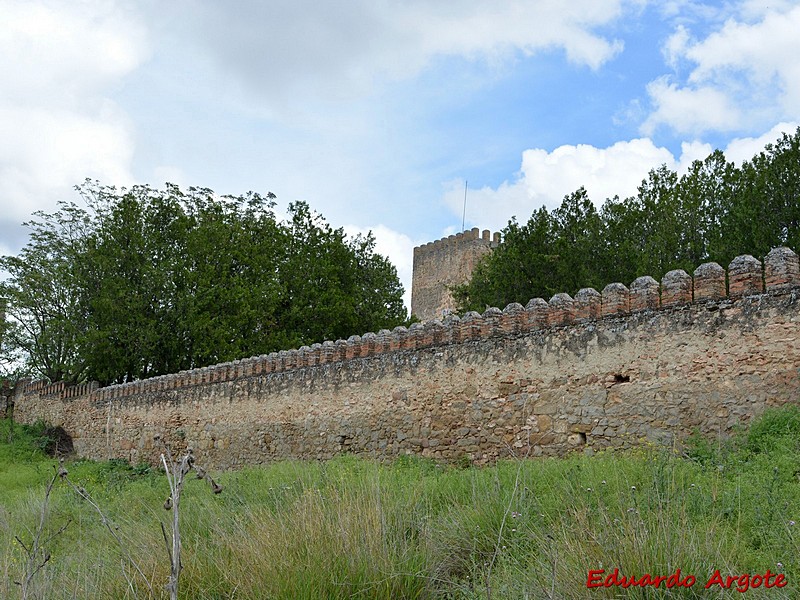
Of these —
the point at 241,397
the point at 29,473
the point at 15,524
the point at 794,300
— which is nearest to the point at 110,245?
the point at 29,473

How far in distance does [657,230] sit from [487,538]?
578 inches

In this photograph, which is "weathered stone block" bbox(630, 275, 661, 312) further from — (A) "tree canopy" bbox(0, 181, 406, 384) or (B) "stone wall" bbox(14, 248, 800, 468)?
(A) "tree canopy" bbox(0, 181, 406, 384)

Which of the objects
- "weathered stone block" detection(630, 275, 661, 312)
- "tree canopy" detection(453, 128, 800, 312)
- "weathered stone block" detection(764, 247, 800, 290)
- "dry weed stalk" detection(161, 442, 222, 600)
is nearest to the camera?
"dry weed stalk" detection(161, 442, 222, 600)

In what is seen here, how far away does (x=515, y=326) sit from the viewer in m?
10.0

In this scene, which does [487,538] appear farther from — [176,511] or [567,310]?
[567,310]

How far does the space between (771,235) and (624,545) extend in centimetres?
1250

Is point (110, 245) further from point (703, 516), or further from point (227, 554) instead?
point (703, 516)

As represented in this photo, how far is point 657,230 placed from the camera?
18.3 m

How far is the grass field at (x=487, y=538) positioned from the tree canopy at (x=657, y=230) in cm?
891

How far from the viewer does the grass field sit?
4.14m

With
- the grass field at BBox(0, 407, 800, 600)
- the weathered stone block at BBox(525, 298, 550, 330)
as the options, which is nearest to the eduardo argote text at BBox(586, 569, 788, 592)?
the grass field at BBox(0, 407, 800, 600)

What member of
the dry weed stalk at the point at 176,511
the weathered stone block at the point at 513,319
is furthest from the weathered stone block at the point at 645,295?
the dry weed stalk at the point at 176,511

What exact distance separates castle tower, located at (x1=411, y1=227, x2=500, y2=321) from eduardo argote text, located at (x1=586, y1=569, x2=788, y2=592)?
101 ft

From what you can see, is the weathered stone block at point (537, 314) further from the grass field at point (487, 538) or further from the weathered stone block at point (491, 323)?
the grass field at point (487, 538)
